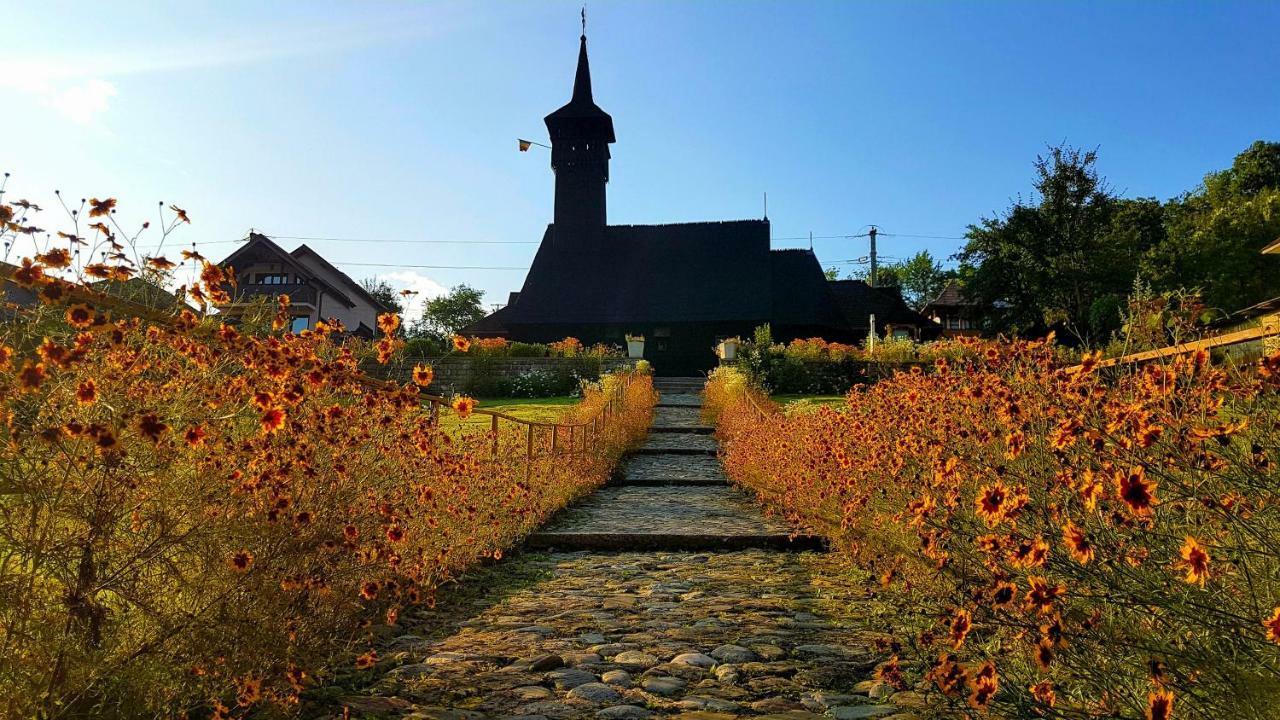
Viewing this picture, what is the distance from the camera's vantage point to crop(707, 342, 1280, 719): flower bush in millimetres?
1823

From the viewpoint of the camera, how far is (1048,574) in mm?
2600

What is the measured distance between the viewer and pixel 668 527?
6367mm

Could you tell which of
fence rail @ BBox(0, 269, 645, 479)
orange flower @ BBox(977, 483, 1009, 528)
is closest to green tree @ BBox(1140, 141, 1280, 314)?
fence rail @ BBox(0, 269, 645, 479)

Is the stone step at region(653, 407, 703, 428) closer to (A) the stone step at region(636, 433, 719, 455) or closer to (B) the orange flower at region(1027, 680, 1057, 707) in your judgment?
(A) the stone step at region(636, 433, 719, 455)

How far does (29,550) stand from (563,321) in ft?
87.7

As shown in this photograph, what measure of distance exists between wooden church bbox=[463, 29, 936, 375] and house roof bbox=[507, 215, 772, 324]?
0.04 m

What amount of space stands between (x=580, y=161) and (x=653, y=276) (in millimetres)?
5430

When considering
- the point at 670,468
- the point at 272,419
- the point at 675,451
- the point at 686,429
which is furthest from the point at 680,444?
the point at 272,419

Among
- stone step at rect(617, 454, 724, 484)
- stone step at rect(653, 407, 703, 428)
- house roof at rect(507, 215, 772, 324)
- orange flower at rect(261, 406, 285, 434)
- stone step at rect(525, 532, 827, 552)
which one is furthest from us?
house roof at rect(507, 215, 772, 324)

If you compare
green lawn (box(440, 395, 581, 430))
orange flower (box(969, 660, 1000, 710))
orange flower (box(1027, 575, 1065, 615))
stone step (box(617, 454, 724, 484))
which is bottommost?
stone step (box(617, 454, 724, 484))

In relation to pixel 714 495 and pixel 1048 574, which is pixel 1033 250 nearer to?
pixel 714 495

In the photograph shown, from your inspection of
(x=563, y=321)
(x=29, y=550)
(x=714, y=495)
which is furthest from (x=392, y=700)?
(x=563, y=321)

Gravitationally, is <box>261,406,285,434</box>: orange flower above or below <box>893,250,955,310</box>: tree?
below

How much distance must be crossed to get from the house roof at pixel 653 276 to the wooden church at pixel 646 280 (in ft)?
0.13
